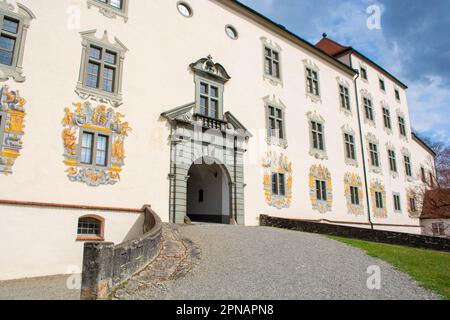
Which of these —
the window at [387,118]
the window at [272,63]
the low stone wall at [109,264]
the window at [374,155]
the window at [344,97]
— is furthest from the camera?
the window at [387,118]

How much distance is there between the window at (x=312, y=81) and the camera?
69.9 feet

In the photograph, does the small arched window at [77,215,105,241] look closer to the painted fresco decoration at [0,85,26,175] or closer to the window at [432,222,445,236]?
the painted fresco decoration at [0,85,26,175]

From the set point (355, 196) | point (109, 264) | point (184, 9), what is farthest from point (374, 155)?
point (109, 264)

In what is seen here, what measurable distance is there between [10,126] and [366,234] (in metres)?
13.0

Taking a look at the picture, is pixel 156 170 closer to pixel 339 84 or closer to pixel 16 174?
pixel 16 174

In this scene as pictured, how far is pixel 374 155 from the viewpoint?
81.7 feet

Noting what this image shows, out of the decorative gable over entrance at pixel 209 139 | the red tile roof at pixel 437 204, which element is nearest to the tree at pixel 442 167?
the red tile roof at pixel 437 204

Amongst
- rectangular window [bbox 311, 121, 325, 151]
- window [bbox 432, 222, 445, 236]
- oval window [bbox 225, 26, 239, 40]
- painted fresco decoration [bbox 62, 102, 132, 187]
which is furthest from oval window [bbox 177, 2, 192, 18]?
window [bbox 432, 222, 445, 236]

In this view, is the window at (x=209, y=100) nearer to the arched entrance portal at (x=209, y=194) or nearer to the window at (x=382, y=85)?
the arched entrance portal at (x=209, y=194)

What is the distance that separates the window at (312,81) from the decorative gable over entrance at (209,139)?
22.7ft

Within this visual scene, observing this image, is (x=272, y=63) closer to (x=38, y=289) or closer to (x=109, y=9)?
(x=109, y=9)

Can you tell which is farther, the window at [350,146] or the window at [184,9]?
the window at [350,146]

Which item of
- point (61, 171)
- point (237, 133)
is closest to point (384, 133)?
point (237, 133)

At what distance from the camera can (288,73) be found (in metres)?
20.0
